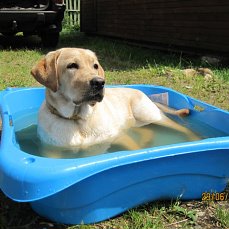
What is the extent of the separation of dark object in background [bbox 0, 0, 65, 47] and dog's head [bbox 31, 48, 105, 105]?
665cm

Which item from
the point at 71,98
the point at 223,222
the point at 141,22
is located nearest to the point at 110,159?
the point at 223,222

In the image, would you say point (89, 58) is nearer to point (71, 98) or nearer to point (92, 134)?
point (71, 98)

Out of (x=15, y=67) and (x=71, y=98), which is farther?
(x=15, y=67)

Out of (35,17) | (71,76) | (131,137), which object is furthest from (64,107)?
(35,17)

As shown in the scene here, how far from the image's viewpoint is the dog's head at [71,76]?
342 cm

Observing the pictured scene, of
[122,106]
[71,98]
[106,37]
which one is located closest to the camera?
[71,98]

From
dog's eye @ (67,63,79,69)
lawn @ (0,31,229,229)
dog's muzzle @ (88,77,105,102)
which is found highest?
dog's eye @ (67,63,79,69)

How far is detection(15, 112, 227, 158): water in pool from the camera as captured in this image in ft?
11.8

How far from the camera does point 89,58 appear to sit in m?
3.78

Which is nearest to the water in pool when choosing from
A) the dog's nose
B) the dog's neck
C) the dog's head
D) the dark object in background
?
the dog's neck

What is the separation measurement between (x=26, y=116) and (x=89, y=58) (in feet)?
5.25

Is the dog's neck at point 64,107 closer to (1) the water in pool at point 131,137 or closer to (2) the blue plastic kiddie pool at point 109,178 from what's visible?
(1) the water in pool at point 131,137

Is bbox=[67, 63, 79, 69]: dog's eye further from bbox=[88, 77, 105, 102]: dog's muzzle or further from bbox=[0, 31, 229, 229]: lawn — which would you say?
bbox=[0, 31, 229, 229]: lawn

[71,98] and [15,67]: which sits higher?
[71,98]
